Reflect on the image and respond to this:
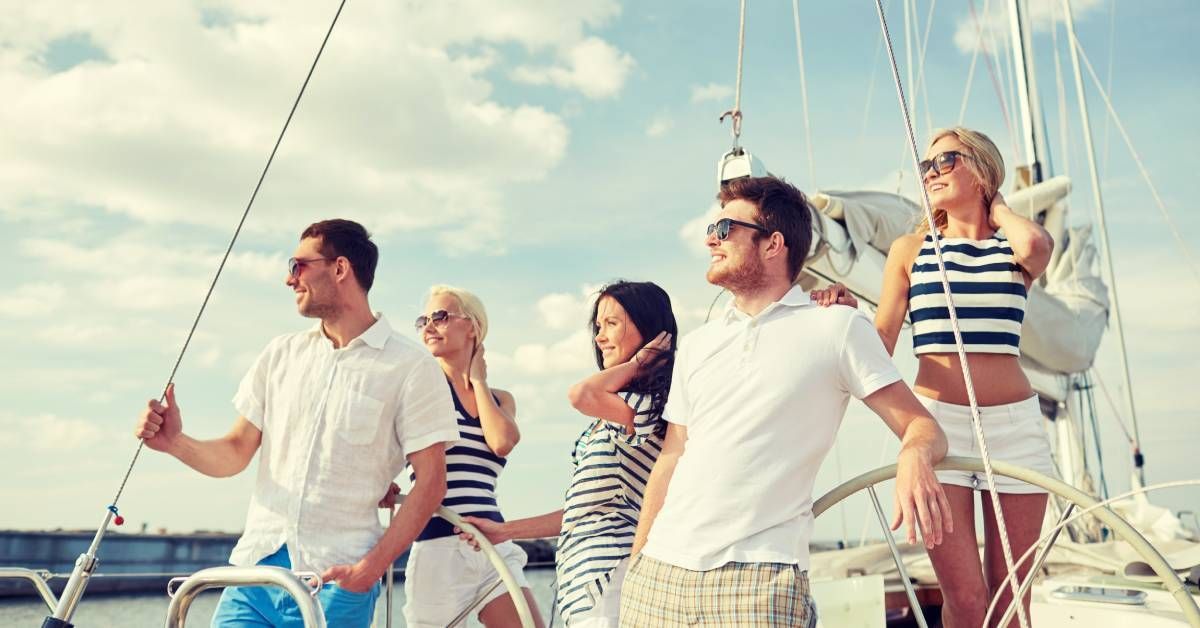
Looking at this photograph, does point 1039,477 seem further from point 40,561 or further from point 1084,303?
point 40,561

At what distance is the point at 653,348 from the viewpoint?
8.44ft

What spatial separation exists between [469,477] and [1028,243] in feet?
5.88

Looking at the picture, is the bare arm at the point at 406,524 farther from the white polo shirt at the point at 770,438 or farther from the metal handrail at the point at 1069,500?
the metal handrail at the point at 1069,500

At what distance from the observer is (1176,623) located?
3.06 metres

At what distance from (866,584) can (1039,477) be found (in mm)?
591

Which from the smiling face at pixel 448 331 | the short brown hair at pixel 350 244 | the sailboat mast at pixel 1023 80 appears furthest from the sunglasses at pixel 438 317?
the sailboat mast at pixel 1023 80

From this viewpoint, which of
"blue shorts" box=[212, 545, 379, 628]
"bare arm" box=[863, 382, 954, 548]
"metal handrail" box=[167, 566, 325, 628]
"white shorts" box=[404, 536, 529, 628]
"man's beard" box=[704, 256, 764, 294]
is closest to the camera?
"bare arm" box=[863, 382, 954, 548]

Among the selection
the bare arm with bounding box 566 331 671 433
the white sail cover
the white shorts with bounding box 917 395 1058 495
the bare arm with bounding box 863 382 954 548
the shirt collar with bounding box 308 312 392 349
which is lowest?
the bare arm with bounding box 863 382 954 548

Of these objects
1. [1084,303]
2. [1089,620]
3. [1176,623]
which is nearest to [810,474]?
[1176,623]

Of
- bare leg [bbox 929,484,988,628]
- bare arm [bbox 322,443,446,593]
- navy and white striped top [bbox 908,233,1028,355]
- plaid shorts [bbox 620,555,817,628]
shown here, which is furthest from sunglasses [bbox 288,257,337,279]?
bare leg [bbox 929,484,988,628]

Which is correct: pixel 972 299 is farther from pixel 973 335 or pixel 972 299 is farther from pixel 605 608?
pixel 605 608

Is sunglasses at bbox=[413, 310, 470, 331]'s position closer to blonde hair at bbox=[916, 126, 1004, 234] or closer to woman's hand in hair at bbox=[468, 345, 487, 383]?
woman's hand in hair at bbox=[468, 345, 487, 383]

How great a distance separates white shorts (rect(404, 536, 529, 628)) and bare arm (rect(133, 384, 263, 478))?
622 millimetres

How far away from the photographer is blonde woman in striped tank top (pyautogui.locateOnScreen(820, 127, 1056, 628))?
2164 mm
